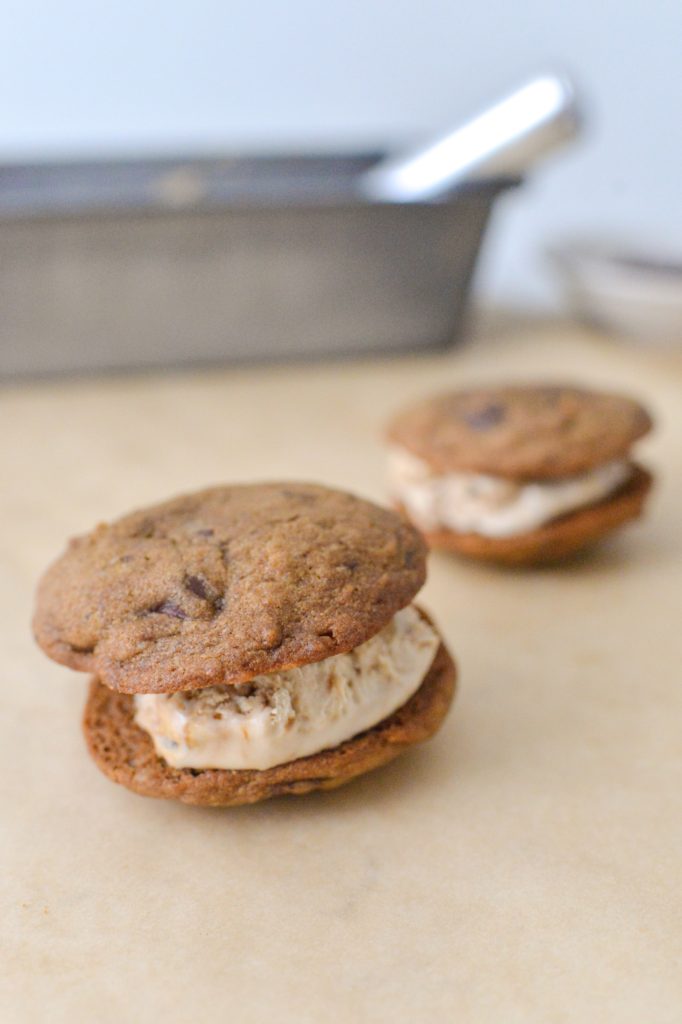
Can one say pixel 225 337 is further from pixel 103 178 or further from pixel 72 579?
pixel 72 579

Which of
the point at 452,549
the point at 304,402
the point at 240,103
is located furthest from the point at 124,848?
the point at 240,103

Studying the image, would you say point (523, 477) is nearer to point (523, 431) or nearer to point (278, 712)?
point (523, 431)

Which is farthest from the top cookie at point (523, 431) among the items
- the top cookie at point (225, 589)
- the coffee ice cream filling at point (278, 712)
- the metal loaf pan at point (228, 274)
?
the metal loaf pan at point (228, 274)

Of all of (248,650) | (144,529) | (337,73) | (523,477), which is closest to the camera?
(248,650)

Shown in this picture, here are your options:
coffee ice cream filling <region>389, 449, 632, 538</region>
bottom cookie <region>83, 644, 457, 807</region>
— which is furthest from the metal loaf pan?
bottom cookie <region>83, 644, 457, 807</region>

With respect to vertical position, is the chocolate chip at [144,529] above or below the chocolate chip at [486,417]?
above

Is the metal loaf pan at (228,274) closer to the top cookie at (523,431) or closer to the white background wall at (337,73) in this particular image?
the white background wall at (337,73)

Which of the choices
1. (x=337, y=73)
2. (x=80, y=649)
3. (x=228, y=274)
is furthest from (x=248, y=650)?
(x=337, y=73)
